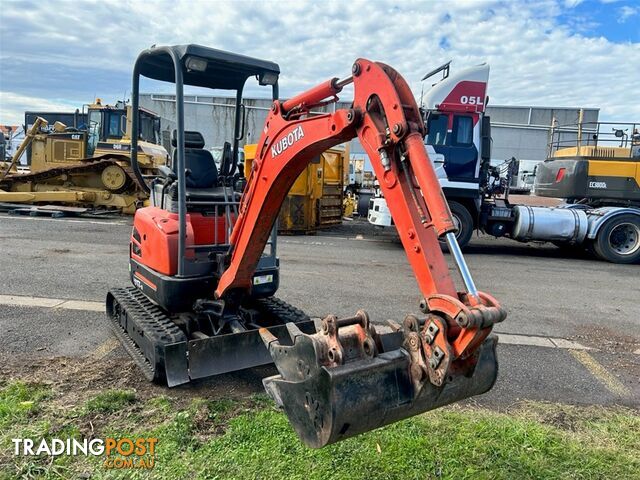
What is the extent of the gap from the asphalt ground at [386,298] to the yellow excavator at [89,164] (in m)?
2.89

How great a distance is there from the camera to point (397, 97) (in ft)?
8.29

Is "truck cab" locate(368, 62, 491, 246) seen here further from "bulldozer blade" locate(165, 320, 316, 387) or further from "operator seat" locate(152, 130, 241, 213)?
"bulldozer blade" locate(165, 320, 316, 387)

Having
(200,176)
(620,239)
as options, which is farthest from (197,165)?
(620,239)

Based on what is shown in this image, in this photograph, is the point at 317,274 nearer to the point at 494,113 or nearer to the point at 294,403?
the point at 294,403

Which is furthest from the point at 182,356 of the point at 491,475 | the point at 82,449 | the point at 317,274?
the point at 317,274

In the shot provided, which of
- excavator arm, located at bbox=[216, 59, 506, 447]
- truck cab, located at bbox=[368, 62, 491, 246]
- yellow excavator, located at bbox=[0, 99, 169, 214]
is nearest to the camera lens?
excavator arm, located at bbox=[216, 59, 506, 447]

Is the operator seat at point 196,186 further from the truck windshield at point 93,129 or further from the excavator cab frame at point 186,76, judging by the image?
the truck windshield at point 93,129

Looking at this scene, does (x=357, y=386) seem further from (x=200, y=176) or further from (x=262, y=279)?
(x=200, y=176)

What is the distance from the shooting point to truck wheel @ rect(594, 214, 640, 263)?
1048 cm

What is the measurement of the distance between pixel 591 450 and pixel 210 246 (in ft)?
10.4

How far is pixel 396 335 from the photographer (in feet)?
8.88

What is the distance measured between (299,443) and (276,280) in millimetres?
1682

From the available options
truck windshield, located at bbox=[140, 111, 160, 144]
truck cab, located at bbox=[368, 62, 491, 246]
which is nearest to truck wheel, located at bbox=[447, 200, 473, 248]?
truck cab, located at bbox=[368, 62, 491, 246]

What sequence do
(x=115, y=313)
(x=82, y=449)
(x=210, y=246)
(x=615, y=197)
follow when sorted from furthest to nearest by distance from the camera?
(x=615, y=197)
(x=115, y=313)
(x=210, y=246)
(x=82, y=449)
